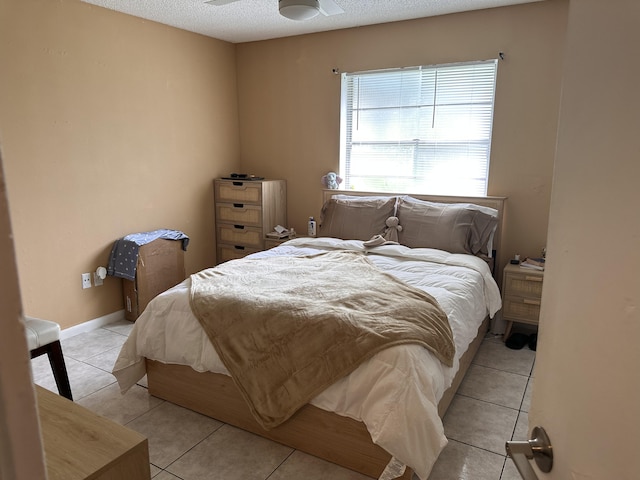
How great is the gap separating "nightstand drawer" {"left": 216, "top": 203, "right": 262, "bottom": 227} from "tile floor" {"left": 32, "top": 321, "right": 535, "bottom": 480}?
5.96 ft

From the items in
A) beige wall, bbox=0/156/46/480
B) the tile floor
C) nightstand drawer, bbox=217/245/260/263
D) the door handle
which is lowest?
the tile floor

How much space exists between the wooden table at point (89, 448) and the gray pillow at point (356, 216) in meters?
2.60

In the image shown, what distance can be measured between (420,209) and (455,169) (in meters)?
0.58

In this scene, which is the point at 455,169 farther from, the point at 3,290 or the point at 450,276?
the point at 3,290

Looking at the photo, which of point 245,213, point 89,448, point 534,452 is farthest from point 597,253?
point 245,213

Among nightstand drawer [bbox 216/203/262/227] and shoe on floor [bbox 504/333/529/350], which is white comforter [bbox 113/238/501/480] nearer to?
shoe on floor [bbox 504/333/529/350]

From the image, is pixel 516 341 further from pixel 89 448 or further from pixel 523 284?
pixel 89 448

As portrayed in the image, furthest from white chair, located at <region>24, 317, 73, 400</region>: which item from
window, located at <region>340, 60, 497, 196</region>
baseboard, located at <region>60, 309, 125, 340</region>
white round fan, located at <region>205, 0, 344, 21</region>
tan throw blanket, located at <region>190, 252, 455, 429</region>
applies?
window, located at <region>340, 60, 497, 196</region>

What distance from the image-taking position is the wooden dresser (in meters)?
4.28

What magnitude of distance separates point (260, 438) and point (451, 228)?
2.02 m

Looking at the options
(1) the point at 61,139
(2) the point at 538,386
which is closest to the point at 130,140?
(1) the point at 61,139

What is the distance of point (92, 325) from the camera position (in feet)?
11.6

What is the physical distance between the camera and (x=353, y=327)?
1931mm

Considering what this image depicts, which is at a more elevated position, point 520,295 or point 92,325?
point 520,295
